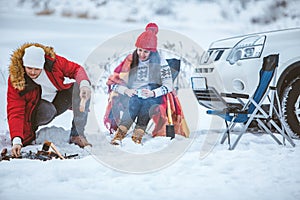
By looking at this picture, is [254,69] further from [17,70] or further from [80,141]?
[17,70]

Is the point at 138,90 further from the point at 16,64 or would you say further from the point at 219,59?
the point at 16,64

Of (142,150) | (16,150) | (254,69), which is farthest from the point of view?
(254,69)

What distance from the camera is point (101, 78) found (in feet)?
10.3

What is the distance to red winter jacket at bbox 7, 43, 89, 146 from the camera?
9.62ft

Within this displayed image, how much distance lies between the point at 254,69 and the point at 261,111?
328 millimetres

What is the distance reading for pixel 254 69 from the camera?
3.19m

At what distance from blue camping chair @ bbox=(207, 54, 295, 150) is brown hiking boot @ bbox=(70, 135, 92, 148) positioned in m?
0.92

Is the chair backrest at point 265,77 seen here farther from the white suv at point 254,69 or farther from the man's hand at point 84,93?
the man's hand at point 84,93

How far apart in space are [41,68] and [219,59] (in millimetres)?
1323

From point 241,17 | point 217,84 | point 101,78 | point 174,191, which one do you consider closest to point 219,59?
point 217,84

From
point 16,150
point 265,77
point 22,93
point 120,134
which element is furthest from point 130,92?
point 265,77

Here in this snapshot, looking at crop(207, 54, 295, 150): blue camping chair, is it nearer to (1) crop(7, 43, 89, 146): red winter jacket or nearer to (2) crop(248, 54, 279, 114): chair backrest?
(2) crop(248, 54, 279, 114): chair backrest

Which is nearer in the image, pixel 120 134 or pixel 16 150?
pixel 16 150

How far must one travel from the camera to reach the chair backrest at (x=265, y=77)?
10.2 feet
